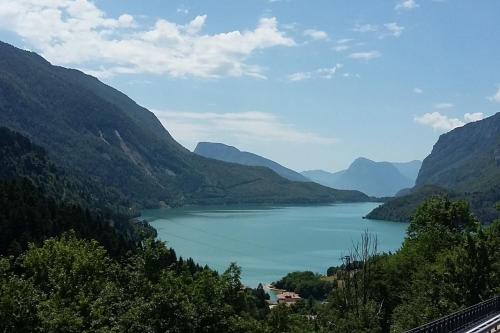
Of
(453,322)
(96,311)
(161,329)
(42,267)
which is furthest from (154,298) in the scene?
(42,267)

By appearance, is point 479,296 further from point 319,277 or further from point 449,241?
point 319,277

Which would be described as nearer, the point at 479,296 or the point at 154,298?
the point at 154,298

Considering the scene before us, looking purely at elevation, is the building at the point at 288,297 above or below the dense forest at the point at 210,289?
below

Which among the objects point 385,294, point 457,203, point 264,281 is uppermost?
point 457,203

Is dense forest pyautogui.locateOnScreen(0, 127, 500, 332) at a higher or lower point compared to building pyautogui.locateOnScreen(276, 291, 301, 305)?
higher

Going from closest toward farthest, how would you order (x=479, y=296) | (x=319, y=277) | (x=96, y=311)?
1. (x=96, y=311)
2. (x=479, y=296)
3. (x=319, y=277)

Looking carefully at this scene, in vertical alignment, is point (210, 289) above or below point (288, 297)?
above

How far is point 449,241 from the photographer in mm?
59125

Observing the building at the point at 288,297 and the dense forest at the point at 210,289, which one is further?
the building at the point at 288,297

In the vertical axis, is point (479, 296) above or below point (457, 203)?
below

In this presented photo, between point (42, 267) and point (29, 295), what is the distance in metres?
17.8

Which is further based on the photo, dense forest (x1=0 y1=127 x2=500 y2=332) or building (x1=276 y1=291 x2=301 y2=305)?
building (x1=276 y1=291 x2=301 y2=305)

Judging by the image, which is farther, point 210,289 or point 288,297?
point 288,297

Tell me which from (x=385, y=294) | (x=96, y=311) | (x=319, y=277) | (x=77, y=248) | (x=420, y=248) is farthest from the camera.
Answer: (x=319, y=277)
